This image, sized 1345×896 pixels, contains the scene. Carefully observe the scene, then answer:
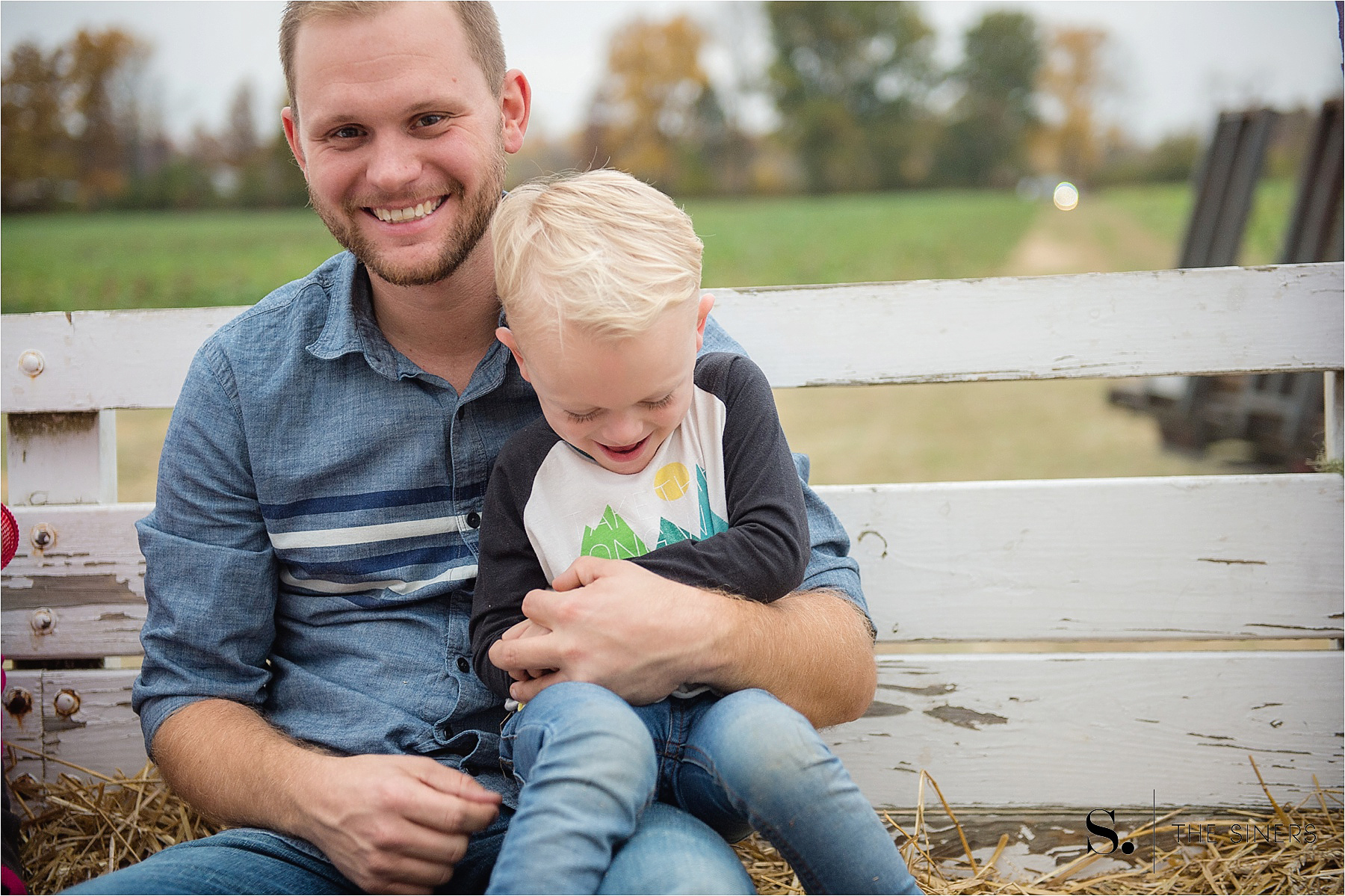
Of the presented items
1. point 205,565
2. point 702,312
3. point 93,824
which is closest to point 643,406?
point 702,312

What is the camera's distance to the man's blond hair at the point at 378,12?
1503 millimetres

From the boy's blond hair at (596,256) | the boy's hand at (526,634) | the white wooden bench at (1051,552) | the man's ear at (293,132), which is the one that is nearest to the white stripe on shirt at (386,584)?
the boy's hand at (526,634)

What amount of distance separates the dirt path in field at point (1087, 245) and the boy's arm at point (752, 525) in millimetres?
16130

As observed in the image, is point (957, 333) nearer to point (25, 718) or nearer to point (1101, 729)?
point (1101, 729)

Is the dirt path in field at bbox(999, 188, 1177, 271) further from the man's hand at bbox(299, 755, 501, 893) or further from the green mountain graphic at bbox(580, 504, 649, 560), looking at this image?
the man's hand at bbox(299, 755, 501, 893)

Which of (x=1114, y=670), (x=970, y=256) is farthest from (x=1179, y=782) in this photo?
(x=970, y=256)

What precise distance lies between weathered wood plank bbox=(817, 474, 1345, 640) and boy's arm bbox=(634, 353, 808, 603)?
1.69ft

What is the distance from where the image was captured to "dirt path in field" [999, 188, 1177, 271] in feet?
60.0

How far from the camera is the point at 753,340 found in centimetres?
197

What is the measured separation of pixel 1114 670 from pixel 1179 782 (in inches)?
10.9

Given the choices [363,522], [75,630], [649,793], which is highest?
[363,522]

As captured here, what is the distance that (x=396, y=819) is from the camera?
4.41ft

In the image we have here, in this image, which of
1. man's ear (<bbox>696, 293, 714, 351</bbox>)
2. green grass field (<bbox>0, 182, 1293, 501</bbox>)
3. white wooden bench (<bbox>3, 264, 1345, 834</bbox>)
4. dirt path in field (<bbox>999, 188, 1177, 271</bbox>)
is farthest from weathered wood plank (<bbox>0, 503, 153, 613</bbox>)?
dirt path in field (<bbox>999, 188, 1177, 271</bbox>)

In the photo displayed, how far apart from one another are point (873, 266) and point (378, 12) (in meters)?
16.9
